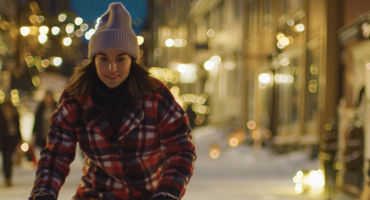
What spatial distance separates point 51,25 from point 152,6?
53.6 metres

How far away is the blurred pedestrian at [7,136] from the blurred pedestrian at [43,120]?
1.53m

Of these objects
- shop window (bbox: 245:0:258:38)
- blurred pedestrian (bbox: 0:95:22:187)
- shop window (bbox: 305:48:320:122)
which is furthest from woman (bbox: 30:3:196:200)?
shop window (bbox: 245:0:258:38)

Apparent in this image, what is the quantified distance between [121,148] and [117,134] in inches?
2.5

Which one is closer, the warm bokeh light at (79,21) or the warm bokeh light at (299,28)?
the warm bokeh light at (299,28)

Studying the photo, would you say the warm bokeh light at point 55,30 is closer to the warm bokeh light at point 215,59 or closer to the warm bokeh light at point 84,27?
the warm bokeh light at point 84,27

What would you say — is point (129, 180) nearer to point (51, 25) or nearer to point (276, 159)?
point (276, 159)

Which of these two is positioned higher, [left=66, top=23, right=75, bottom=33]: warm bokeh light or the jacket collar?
[left=66, top=23, right=75, bottom=33]: warm bokeh light

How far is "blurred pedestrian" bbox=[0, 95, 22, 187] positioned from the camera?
37.2 ft

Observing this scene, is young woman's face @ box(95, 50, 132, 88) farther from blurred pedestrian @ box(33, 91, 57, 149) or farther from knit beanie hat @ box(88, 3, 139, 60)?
blurred pedestrian @ box(33, 91, 57, 149)

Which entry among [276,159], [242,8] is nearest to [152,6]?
[242,8]

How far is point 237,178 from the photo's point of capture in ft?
48.2

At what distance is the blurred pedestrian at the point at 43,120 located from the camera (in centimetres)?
1314

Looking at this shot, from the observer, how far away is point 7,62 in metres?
25.6

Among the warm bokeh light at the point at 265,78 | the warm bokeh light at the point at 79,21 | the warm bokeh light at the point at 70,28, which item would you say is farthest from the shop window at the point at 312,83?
the warm bokeh light at the point at 70,28
